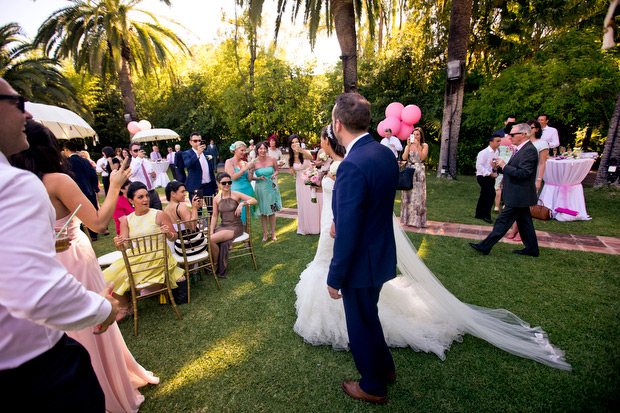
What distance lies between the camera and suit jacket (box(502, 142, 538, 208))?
4.43 metres

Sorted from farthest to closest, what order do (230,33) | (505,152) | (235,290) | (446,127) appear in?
1. (230,33)
2. (446,127)
3. (505,152)
4. (235,290)

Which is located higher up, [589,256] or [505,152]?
[505,152]

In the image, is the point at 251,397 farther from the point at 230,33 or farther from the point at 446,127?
the point at 230,33

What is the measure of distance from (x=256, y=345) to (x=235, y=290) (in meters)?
1.37

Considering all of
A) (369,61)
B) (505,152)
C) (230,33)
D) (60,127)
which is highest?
(230,33)

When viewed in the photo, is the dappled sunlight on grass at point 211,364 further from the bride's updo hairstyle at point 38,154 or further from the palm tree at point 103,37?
the palm tree at point 103,37

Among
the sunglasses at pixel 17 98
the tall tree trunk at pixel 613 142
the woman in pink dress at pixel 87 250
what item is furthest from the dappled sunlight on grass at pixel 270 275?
the tall tree trunk at pixel 613 142

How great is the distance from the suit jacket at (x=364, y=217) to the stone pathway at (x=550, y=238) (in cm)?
453

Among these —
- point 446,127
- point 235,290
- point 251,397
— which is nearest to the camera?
point 251,397

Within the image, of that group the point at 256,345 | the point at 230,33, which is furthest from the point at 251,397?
the point at 230,33

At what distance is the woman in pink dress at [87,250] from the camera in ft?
6.75

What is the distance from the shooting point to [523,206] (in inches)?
179

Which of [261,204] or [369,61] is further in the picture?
[369,61]

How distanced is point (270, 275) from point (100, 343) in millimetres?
2695
